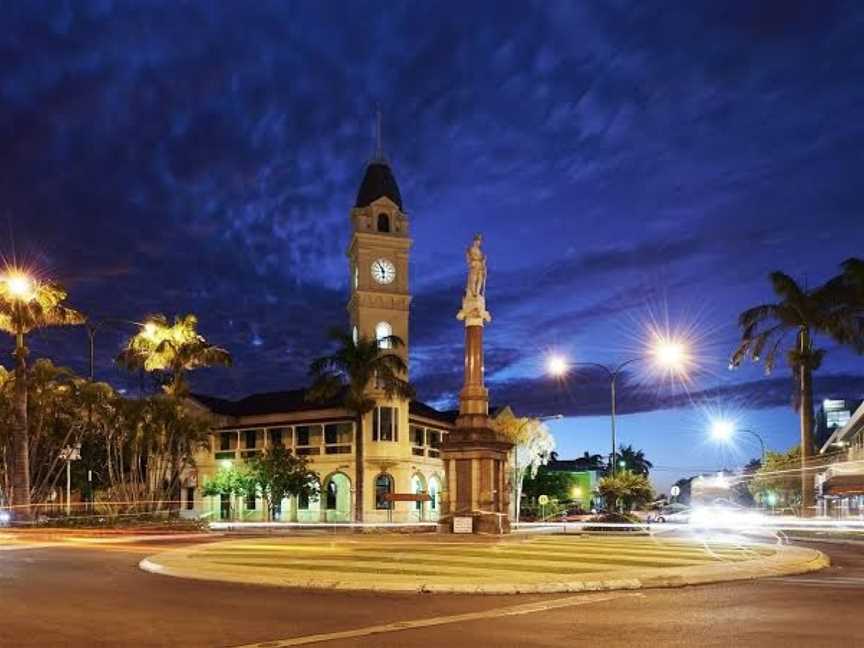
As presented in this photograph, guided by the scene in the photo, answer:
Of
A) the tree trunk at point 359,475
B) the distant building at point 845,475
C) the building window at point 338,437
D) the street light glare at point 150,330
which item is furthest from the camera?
the building window at point 338,437

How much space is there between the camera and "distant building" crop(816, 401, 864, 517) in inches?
1941

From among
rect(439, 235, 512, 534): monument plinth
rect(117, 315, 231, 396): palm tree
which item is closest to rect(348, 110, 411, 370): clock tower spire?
rect(117, 315, 231, 396): palm tree

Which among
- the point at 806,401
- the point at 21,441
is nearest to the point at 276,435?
the point at 21,441

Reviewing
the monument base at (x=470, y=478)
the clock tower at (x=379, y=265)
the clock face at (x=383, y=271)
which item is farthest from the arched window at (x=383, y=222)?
the monument base at (x=470, y=478)

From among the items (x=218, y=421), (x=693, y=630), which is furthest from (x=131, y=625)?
(x=218, y=421)

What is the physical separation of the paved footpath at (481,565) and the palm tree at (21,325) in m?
17.9

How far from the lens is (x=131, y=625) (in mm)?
11102

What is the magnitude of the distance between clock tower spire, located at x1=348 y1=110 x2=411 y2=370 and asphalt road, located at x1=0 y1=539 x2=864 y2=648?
49903 mm

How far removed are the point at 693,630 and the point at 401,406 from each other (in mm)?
54752

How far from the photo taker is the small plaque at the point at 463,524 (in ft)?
96.6

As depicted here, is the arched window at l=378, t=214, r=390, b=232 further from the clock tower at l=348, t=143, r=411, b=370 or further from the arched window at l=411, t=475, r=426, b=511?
the arched window at l=411, t=475, r=426, b=511

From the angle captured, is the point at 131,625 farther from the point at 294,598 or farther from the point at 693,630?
the point at 693,630

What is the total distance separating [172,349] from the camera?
4950cm

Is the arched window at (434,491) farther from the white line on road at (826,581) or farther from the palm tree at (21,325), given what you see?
the white line on road at (826,581)
